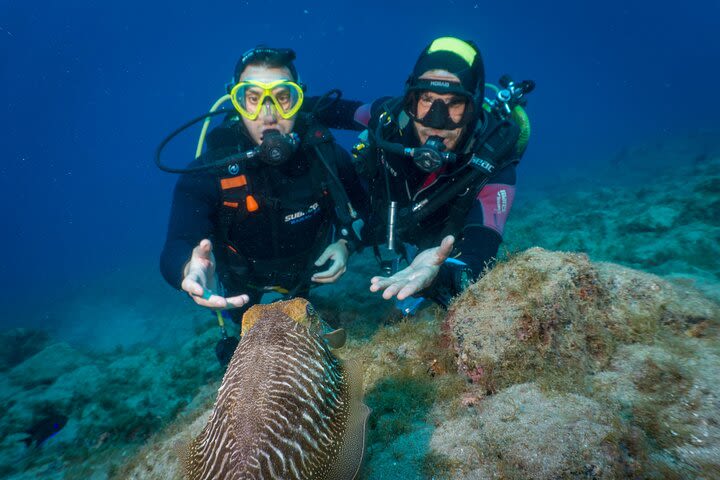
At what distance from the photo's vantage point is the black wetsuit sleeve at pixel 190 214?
13.5ft

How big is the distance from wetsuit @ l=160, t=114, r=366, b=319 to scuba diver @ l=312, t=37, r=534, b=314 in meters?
1.00

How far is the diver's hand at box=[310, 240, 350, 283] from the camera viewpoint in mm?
4605

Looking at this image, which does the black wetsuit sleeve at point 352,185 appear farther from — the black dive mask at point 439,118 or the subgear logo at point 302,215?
the black dive mask at point 439,118

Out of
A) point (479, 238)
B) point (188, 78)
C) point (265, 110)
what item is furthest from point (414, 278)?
point (188, 78)

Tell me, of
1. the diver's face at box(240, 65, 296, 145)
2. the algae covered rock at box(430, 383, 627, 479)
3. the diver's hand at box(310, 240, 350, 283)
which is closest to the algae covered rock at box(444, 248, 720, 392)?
the algae covered rock at box(430, 383, 627, 479)

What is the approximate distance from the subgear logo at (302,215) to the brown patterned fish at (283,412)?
331 centimetres

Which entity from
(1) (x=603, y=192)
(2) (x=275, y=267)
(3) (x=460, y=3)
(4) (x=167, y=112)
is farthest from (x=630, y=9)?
(2) (x=275, y=267)

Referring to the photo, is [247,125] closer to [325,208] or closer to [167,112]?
[325,208]

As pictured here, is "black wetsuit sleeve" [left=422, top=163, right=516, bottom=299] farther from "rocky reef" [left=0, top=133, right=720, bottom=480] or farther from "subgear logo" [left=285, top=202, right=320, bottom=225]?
"subgear logo" [left=285, top=202, right=320, bottom=225]

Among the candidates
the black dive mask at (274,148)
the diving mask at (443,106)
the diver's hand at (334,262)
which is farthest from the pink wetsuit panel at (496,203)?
the black dive mask at (274,148)

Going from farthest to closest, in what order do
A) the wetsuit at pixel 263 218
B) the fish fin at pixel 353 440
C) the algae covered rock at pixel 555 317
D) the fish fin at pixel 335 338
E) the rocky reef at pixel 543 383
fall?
the wetsuit at pixel 263 218
the algae covered rock at pixel 555 317
the fish fin at pixel 335 338
the rocky reef at pixel 543 383
the fish fin at pixel 353 440

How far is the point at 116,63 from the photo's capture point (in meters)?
65.2

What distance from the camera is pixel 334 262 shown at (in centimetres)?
489

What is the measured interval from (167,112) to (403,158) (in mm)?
98639
